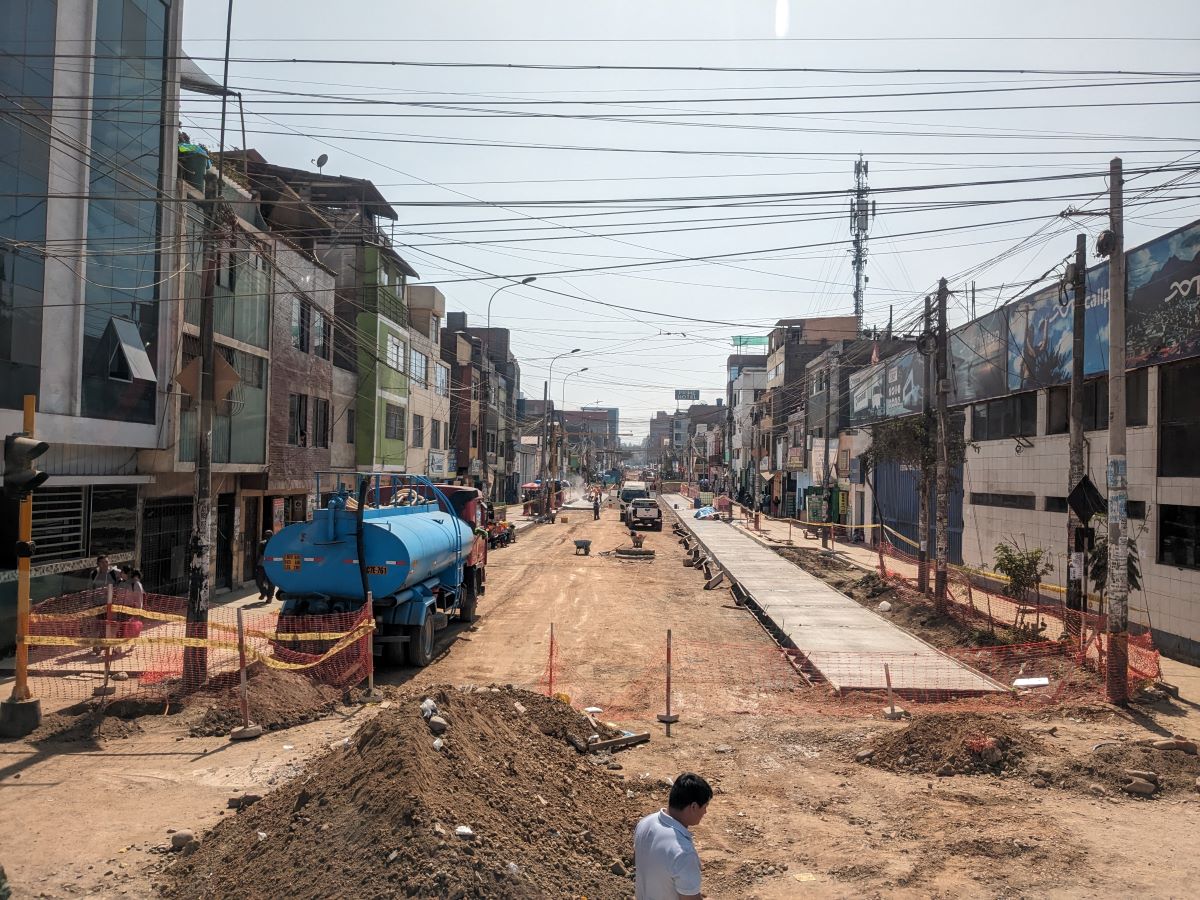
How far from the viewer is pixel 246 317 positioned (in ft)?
73.0

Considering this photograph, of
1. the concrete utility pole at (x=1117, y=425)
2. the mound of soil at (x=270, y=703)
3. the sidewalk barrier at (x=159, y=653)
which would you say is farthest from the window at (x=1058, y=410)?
the mound of soil at (x=270, y=703)

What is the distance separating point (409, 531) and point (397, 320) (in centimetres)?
2614

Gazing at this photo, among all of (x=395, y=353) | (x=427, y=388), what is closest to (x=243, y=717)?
(x=395, y=353)

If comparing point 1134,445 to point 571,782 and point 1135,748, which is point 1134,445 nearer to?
point 1135,748

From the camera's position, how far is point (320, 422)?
94.9 feet

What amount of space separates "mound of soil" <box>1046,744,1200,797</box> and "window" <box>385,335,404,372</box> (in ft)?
101

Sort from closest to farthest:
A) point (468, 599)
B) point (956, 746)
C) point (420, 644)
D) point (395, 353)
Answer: point (956, 746) < point (420, 644) < point (468, 599) < point (395, 353)

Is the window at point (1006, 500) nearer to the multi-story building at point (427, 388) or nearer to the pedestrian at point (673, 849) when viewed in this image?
the pedestrian at point (673, 849)

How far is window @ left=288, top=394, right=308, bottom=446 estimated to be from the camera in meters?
26.0

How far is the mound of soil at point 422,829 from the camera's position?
5.60 metres

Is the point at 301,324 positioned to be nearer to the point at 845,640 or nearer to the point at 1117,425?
the point at 845,640

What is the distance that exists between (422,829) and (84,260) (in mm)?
13967

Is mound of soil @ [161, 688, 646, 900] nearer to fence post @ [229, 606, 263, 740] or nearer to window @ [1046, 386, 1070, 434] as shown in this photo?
fence post @ [229, 606, 263, 740]

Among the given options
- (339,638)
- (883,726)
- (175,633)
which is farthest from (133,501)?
(883,726)
